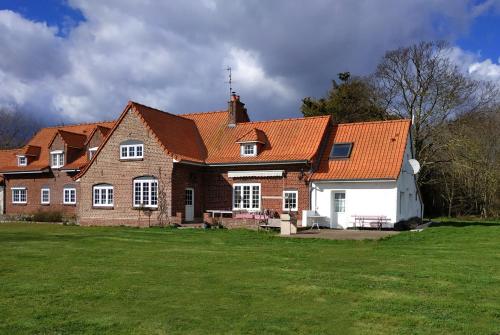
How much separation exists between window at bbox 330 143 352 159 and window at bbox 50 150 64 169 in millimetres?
20873

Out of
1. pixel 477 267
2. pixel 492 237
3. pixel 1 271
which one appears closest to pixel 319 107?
pixel 492 237

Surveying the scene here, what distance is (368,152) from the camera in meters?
27.8

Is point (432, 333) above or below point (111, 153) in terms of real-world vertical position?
below

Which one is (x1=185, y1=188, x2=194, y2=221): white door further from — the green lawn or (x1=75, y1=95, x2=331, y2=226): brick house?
the green lawn

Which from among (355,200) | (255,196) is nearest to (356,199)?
(355,200)

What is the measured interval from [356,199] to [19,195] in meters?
27.8

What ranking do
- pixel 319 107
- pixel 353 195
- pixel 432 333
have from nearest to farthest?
pixel 432 333, pixel 353 195, pixel 319 107

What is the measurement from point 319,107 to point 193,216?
1988 centimetres

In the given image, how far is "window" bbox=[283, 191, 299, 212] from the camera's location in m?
28.0

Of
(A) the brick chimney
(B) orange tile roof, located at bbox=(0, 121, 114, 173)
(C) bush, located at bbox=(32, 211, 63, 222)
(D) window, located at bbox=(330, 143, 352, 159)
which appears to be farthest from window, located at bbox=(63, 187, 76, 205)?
(D) window, located at bbox=(330, 143, 352, 159)

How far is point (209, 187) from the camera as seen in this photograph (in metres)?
30.7

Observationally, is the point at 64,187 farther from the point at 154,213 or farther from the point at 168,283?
the point at 168,283

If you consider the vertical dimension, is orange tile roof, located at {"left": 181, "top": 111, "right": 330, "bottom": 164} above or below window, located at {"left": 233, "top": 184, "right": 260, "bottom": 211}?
above

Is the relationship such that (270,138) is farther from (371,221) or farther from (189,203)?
(371,221)
